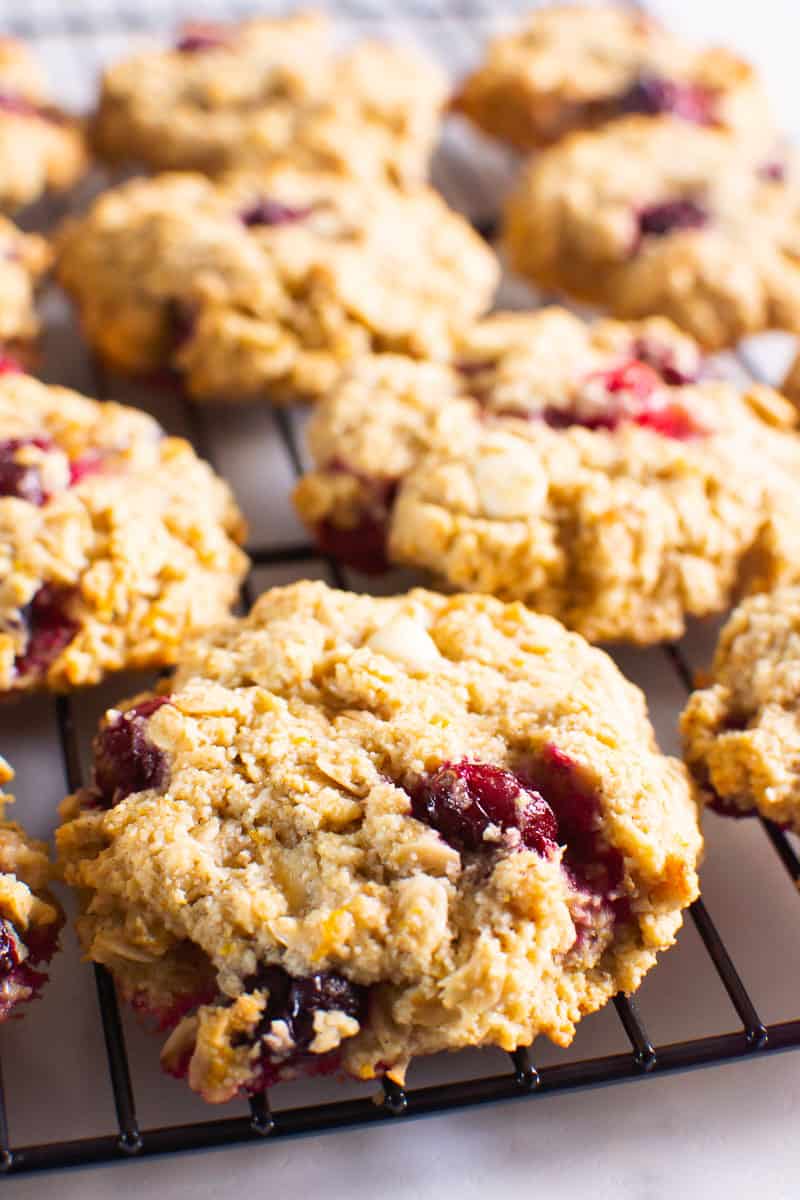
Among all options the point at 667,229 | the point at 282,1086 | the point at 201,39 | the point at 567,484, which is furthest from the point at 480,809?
the point at 201,39

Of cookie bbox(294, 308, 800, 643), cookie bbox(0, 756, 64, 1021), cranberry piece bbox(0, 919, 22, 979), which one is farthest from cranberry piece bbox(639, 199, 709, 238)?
cranberry piece bbox(0, 919, 22, 979)

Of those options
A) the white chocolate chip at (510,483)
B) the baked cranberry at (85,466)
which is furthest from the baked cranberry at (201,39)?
the white chocolate chip at (510,483)

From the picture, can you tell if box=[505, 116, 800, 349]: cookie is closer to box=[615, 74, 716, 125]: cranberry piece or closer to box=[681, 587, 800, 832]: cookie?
box=[615, 74, 716, 125]: cranberry piece

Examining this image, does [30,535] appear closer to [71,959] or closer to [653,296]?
[71,959]

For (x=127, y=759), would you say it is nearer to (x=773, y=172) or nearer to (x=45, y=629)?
(x=45, y=629)

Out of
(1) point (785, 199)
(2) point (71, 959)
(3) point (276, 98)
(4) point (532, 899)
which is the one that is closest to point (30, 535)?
(2) point (71, 959)
